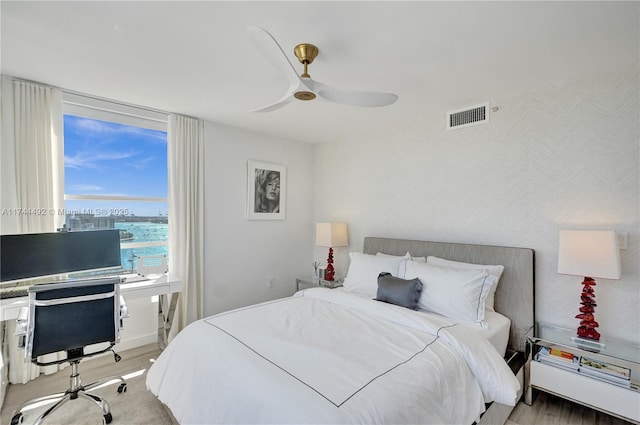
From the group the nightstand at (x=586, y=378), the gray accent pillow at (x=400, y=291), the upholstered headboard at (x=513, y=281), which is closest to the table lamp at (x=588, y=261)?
the nightstand at (x=586, y=378)

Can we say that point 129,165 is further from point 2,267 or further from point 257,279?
point 257,279

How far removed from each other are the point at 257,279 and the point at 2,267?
235 cm

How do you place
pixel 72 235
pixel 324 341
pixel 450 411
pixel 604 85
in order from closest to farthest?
pixel 450 411 < pixel 324 341 < pixel 604 85 < pixel 72 235

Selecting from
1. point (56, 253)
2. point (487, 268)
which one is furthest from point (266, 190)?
point (487, 268)

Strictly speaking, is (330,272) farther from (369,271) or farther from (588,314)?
(588,314)

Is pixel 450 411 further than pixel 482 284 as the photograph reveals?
No

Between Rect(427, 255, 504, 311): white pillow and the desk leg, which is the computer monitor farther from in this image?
Rect(427, 255, 504, 311): white pillow

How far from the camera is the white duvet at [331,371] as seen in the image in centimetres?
128

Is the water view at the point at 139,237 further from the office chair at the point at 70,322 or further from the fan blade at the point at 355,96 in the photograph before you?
the fan blade at the point at 355,96

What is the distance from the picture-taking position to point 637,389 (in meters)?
1.81

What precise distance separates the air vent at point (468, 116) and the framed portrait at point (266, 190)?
7.23 feet

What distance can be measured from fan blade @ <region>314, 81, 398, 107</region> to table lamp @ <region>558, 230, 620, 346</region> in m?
1.58

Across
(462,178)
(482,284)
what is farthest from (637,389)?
(462,178)

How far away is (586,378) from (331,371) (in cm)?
179
